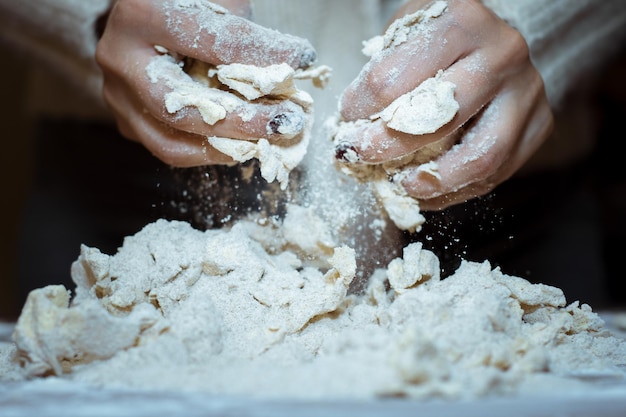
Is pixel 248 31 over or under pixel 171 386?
over

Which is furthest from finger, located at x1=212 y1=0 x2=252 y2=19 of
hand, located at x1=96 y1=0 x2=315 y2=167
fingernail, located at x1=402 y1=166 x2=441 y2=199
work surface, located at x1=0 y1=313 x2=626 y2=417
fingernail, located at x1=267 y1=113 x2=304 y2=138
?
work surface, located at x1=0 y1=313 x2=626 y2=417

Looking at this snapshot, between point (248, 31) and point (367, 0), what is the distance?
383 mm

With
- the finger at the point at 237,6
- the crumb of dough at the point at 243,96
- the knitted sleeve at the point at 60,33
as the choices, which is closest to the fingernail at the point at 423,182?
the crumb of dough at the point at 243,96

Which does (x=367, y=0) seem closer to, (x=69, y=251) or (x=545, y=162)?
(x=545, y=162)

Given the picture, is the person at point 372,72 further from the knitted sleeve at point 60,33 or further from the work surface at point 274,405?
the work surface at point 274,405

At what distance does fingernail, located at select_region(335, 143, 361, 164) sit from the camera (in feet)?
1.89

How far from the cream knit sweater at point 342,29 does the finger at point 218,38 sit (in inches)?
4.9

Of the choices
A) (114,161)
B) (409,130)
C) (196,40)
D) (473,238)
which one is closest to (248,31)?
(196,40)

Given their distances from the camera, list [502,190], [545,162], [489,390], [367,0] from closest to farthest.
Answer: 1. [489,390]
2. [502,190]
3. [367,0]
4. [545,162]

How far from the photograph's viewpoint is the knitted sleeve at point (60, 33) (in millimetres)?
822

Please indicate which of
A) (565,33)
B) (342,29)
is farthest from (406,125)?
(565,33)

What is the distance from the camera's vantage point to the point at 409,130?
0.54 metres

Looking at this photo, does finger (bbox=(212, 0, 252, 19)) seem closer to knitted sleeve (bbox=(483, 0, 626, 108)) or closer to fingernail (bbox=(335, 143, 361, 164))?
fingernail (bbox=(335, 143, 361, 164))

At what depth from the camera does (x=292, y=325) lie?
1.71 feet
